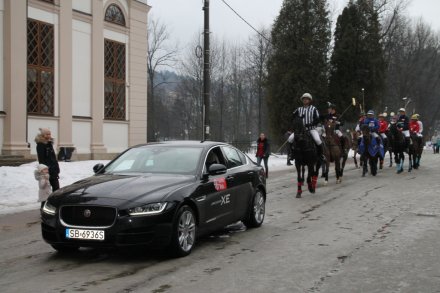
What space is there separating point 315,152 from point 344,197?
1348 millimetres

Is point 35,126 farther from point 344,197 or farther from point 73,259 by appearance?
point 73,259

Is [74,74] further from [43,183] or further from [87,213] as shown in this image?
[87,213]

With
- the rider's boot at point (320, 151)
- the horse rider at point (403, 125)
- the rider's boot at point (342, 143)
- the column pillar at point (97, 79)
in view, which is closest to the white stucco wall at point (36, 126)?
the column pillar at point (97, 79)

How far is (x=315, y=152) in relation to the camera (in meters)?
14.0

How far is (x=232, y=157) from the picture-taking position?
938 cm

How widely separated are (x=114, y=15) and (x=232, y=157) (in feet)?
60.8

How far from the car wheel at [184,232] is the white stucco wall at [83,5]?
18.5m

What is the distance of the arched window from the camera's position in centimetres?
2552

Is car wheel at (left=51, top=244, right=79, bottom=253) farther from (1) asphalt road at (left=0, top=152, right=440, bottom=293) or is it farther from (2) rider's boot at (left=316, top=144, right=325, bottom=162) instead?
(2) rider's boot at (left=316, top=144, right=325, bottom=162)

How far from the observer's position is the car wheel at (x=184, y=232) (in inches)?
274

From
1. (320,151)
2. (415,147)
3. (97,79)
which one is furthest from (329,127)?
(97,79)

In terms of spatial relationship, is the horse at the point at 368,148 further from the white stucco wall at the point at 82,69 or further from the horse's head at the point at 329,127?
the white stucco wall at the point at 82,69

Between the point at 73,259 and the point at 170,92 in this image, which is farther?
the point at 170,92

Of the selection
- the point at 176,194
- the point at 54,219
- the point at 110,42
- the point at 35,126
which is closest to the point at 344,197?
the point at 176,194
